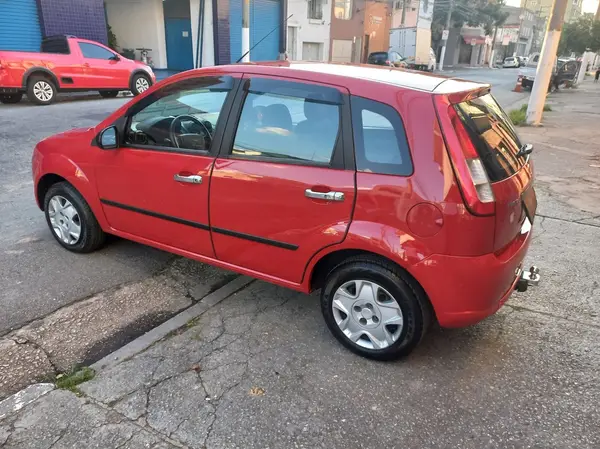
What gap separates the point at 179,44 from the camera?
22500 mm

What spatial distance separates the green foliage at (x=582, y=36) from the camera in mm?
33344

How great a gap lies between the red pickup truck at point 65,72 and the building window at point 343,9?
19569 mm

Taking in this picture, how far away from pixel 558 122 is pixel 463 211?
41.1 feet

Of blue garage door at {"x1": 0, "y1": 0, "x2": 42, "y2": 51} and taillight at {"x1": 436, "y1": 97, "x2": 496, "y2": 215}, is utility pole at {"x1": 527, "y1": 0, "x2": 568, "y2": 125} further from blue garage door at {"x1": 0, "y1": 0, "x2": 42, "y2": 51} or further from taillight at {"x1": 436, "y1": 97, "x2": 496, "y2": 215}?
blue garage door at {"x1": 0, "y1": 0, "x2": 42, "y2": 51}

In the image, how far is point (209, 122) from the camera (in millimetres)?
3309

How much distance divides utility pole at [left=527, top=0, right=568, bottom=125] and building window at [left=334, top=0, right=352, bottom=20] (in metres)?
21.6

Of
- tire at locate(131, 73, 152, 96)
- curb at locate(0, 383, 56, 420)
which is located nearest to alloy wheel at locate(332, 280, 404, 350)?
curb at locate(0, 383, 56, 420)

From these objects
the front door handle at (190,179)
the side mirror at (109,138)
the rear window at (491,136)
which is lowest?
the front door handle at (190,179)

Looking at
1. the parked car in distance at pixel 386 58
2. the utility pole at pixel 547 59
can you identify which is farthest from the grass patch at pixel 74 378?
the parked car in distance at pixel 386 58

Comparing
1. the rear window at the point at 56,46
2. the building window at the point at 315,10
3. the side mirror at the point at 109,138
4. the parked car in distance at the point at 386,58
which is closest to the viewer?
the side mirror at the point at 109,138

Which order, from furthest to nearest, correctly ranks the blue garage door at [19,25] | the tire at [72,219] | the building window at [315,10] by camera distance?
the building window at [315,10], the blue garage door at [19,25], the tire at [72,219]

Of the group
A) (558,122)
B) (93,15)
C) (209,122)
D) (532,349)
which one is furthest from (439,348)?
(93,15)

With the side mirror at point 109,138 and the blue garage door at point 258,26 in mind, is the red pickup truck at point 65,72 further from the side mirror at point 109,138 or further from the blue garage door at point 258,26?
Answer: the side mirror at point 109,138

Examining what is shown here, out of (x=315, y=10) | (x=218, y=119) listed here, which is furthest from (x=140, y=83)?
(x=315, y=10)
